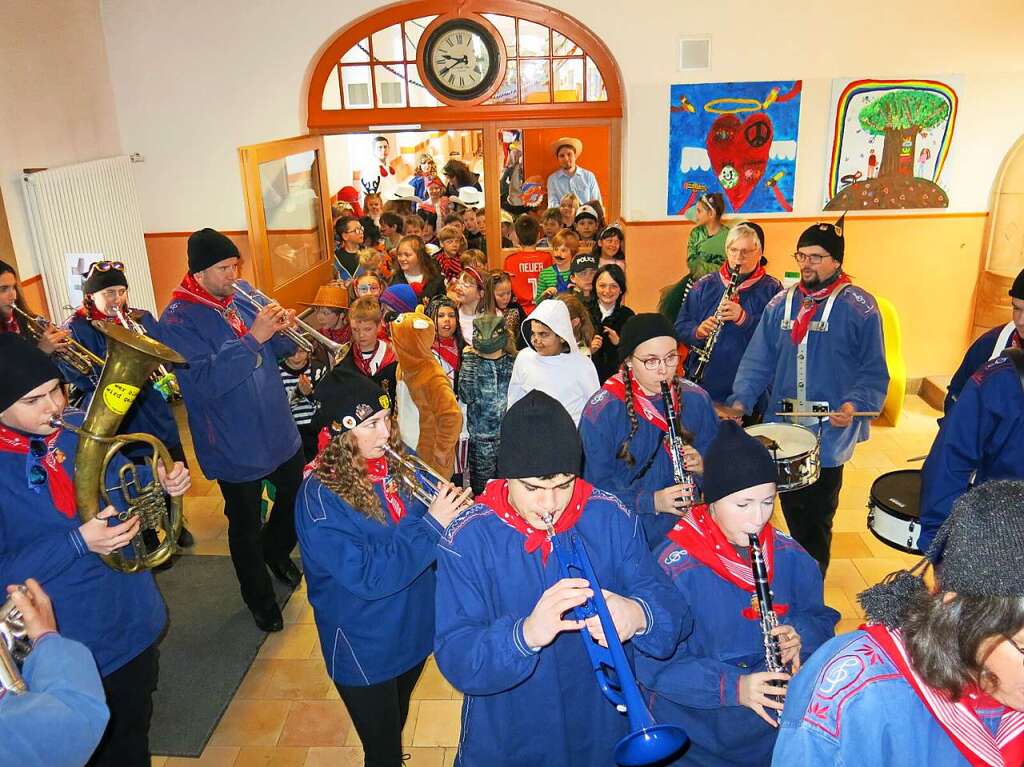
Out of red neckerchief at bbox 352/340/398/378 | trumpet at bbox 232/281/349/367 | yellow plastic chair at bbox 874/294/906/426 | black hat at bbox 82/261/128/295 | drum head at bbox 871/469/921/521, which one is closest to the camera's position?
drum head at bbox 871/469/921/521

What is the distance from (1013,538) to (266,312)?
9.79 ft

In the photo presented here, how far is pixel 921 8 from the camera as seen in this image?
20.1 ft

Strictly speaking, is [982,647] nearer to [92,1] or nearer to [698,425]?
[698,425]

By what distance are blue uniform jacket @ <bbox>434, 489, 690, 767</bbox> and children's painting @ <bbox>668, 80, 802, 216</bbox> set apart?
17.2ft

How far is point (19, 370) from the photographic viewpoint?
2.24m

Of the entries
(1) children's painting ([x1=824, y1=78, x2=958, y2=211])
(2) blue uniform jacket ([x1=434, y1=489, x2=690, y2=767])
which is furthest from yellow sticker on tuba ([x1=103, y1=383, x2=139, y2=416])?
(1) children's painting ([x1=824, y1=78, x2=958, y2=211])

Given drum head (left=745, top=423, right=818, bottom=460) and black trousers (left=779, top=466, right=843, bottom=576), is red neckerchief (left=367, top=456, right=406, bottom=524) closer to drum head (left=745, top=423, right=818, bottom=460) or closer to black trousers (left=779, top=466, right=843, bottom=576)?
drum head (left=745, top=423, right=818, bottom=460)

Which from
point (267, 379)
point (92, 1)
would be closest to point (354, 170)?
point (92, 1)

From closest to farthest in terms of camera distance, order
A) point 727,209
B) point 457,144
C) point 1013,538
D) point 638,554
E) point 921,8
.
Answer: point 1013,538 < point 638,554 < point 921,8 < point 727,209 < point 457,144

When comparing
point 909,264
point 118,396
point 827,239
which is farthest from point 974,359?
point 909,264

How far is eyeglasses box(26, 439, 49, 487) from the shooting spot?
231 cm

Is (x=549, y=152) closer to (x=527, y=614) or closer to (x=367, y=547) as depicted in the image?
(x=367, y=547)

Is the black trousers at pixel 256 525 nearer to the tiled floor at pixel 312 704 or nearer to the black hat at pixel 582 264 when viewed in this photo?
the tiled floor at pixel 312 704

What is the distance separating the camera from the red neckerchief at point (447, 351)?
4.26m
